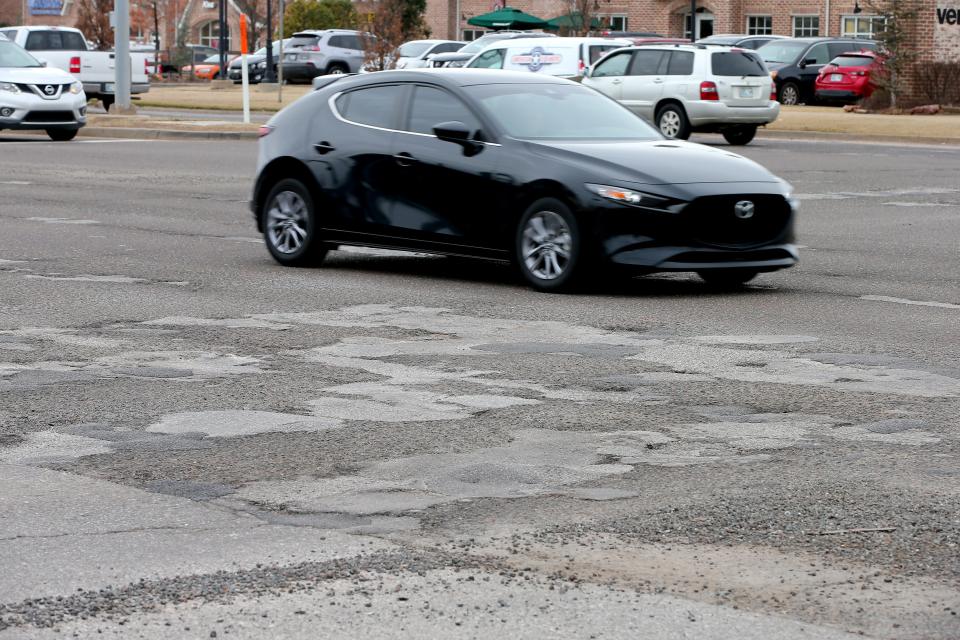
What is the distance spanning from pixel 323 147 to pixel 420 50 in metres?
40.3

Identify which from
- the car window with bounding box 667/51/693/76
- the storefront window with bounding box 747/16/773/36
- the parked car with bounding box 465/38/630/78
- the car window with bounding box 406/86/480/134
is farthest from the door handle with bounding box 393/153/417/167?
the storefront window with bounding box 747/16/773/36

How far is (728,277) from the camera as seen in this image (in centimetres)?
1155

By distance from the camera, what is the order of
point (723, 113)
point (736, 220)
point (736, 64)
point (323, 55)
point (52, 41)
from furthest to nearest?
point (323, 55) → point (52, 41) → point (736, 64) → point (723, 113) → point (736, 220)

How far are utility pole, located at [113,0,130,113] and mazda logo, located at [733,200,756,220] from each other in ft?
78.3

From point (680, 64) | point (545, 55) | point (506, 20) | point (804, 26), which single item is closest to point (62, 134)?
point (545, 55)

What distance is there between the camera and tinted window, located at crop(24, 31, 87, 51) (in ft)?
123

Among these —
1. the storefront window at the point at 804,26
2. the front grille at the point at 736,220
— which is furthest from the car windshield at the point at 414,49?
the front grille at the point at 736,220

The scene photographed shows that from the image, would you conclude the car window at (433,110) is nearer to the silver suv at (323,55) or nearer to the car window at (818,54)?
the car window at (818,54)

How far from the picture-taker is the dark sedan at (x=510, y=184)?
426 inches

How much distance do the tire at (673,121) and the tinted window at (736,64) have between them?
92 cm

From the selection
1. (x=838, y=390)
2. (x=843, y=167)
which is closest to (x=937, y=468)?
(x=838, y=390)

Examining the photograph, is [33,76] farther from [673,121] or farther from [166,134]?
[673,121]

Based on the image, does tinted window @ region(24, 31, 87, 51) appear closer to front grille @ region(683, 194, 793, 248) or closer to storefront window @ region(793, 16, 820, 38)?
front grille @ region(683, 194, 793, 248)

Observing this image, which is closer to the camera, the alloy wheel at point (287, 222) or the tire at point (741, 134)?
the alloy wheel at point (287, 222)
